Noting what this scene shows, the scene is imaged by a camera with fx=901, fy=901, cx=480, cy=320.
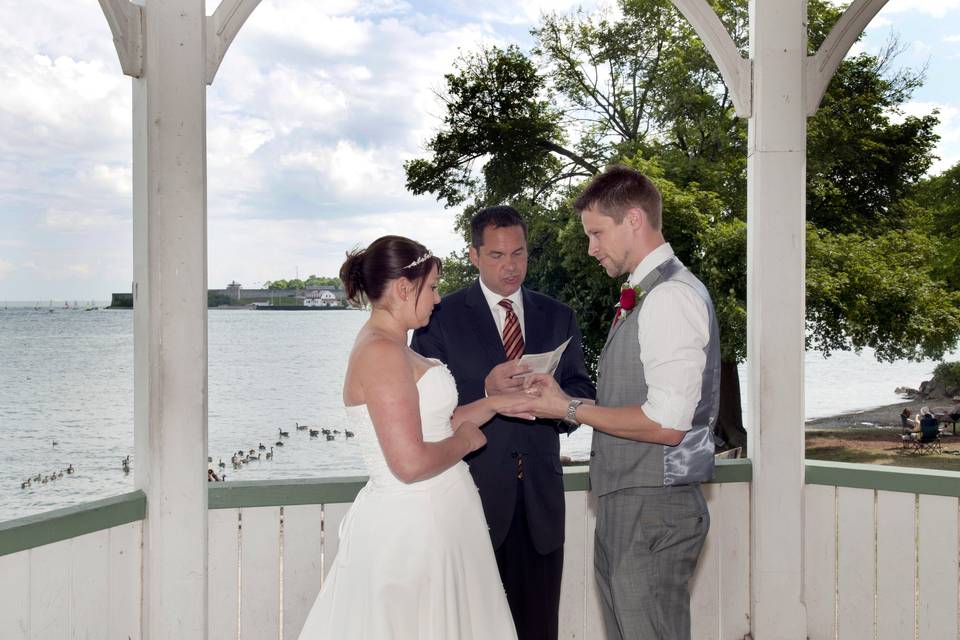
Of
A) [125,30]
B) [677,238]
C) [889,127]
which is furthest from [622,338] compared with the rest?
[889,127]

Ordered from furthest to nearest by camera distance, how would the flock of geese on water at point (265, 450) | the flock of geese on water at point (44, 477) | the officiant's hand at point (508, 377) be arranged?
1. the flock of geese on water at point (44, 477)
2. the flock of geese on water at point (265, 450)
3. the officiant's hand at point (508, 377)

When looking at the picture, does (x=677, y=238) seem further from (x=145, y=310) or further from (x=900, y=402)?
(x=900, y=402)

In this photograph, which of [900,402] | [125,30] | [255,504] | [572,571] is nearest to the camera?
[125,30]

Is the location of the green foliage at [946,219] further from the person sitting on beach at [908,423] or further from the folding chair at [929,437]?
the person sitting on beach at [908,423]

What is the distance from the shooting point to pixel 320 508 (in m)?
2.97

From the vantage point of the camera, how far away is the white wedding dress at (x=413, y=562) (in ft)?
6.88

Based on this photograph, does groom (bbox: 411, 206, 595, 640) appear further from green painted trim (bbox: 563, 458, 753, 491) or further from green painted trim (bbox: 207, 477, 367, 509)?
green painted trim (bbox: 207, 477, 367, 509)

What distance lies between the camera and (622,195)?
215 centimetres

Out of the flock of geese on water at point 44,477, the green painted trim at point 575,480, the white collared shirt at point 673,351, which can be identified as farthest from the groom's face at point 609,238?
the flock of geese on water at point 44,477

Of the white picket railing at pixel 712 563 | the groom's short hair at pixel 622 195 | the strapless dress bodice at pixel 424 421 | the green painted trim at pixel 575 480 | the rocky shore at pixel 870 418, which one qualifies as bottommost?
the rocky shore at pixel 870 418

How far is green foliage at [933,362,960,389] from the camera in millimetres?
21984

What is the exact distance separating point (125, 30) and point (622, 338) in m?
1.69

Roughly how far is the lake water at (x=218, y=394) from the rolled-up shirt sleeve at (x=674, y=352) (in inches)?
980

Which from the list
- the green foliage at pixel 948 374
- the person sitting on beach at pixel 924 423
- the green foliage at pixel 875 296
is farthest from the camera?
the green foliage at pixel 948 374
